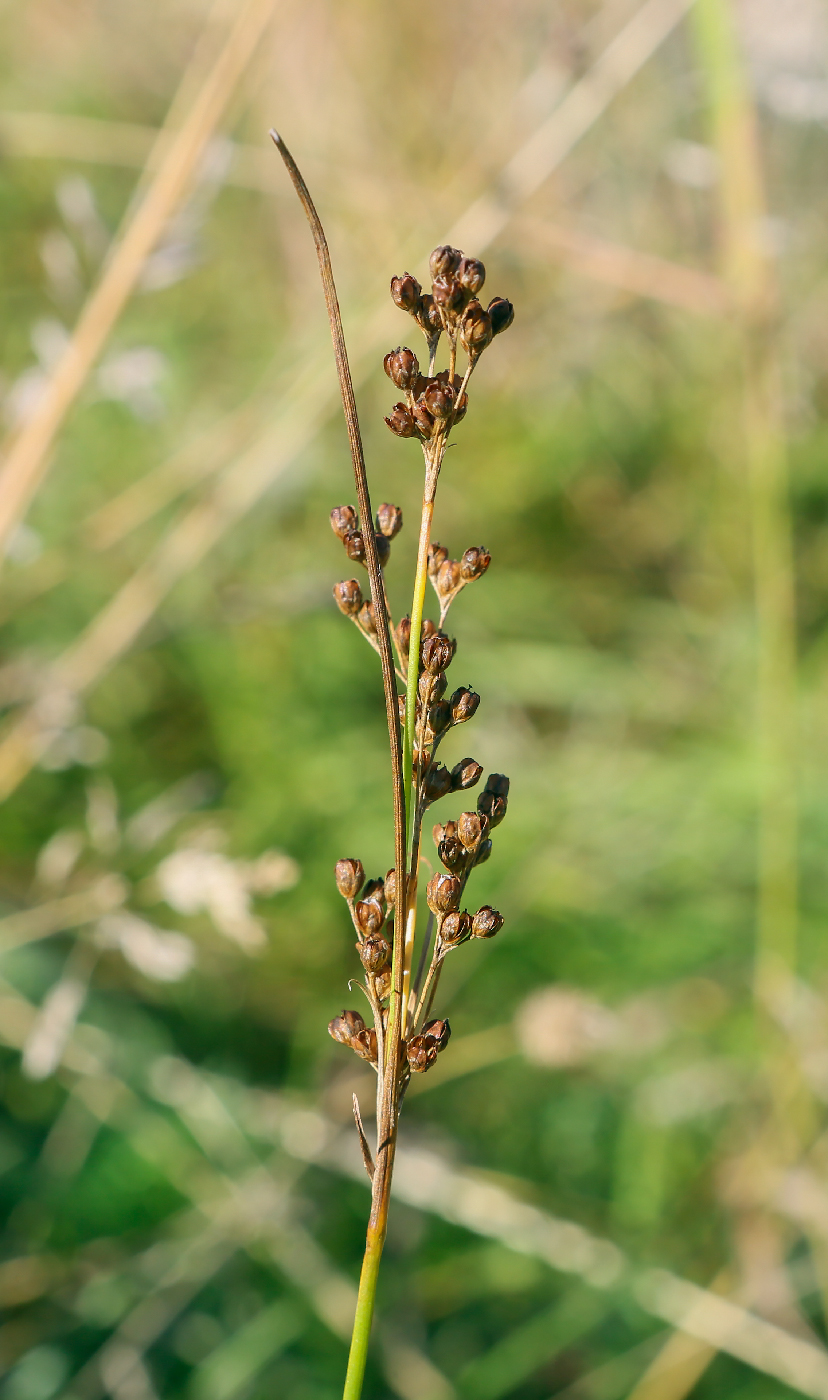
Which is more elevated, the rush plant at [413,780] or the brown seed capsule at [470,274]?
the brown seed capsule at [470,274]

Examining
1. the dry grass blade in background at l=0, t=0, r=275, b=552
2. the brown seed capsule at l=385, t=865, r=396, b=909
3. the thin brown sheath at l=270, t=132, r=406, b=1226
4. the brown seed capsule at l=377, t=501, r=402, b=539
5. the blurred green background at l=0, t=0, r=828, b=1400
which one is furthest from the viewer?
the blurred green background at l=0, t=0, r=828, b=1400

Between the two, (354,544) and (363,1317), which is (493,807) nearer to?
(354,544)

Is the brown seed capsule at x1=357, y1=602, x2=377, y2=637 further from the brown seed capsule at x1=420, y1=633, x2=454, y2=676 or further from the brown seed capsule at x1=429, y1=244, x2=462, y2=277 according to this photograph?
the brown seed capsule at x1=429, y1=244, x2=462, y2=277

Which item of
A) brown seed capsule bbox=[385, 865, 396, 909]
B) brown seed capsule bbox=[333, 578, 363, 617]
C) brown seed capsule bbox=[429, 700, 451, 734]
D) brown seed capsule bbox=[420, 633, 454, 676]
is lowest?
brown seed capsule bbox=[385, 865, 396, 909]

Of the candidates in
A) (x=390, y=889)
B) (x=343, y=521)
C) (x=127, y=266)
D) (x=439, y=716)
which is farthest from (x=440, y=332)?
(x=127, y=266)

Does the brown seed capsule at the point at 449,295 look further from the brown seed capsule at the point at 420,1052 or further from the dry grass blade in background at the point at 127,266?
the dry grass blade in background at the point at 127,266

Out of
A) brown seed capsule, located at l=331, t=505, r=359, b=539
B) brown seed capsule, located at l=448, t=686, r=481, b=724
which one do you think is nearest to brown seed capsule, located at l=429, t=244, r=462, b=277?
brown seed capsule, located at l=331, t=505, r=359, b=539

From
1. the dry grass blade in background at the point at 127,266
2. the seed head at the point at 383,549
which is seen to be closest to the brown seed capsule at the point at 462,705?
the seed head at the point at 383,549
